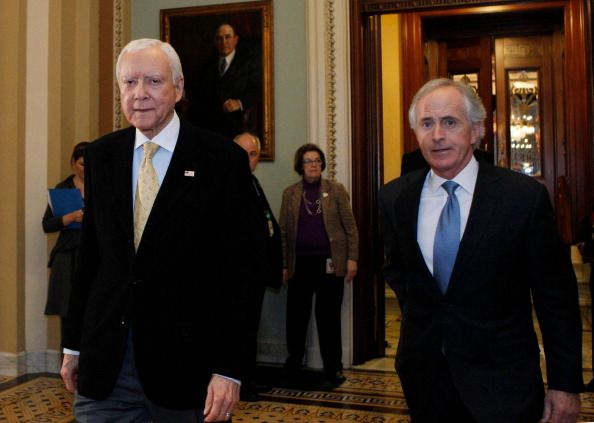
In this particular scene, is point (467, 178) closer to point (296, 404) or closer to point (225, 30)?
point (296, 404)

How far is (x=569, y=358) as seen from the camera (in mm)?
1937

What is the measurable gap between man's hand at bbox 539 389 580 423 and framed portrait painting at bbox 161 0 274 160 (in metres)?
4.17

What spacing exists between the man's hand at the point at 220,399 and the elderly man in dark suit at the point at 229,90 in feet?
13.9

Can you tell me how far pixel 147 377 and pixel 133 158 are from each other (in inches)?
24.7

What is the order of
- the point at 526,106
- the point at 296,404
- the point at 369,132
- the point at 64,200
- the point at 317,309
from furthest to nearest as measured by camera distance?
the point at 526,106, the point at 369,132, the point at 317,309, the point at 64,200, the point at 296,404

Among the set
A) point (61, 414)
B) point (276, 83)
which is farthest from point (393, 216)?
point (276, 83)

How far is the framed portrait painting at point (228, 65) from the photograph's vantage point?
589cm

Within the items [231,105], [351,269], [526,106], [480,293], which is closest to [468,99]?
[480,293]

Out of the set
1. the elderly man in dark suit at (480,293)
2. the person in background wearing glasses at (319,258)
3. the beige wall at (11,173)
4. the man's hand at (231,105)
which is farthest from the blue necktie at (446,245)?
the beige wall at (11,173)

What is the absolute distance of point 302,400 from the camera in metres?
4.68

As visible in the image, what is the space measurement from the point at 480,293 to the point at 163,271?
875 mm

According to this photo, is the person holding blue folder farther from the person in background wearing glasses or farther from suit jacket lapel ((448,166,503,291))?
suit jacket lapel ((448,166,503,291))

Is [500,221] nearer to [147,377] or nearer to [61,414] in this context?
[147,377]

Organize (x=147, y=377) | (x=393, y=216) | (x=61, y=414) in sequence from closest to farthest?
(x=147, y=377) < (x=393, y=216) < (x=61, y=414)
